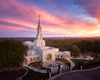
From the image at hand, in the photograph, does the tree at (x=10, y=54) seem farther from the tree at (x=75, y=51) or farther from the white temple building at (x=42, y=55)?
the tree at (x=75, y=51)

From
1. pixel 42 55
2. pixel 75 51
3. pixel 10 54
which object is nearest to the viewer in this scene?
pixel 10 54

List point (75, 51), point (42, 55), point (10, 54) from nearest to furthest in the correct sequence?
point (10, 54), point (42, 55), point (75, 51)

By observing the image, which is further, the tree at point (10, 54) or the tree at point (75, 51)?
the tree at point (75, 51)

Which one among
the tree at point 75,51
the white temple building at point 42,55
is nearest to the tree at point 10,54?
the white temple building at point 42,55

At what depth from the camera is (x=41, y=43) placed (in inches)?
1326

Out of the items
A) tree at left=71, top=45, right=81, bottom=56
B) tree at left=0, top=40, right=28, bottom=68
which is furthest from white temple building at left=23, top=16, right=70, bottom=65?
tree at left=71, top=45, right=81, bottom=56

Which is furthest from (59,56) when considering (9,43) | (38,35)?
(9,43)

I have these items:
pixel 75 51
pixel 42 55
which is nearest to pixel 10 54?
pixel 42 55

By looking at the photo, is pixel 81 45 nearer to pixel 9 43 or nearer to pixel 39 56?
pixel 39 56

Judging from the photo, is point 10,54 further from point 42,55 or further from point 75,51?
point 75,51

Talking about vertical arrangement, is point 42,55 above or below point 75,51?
above

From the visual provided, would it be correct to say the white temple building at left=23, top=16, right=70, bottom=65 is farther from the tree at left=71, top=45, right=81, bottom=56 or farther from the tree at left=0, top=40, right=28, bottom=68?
the tree at left=71, top=45, right=81, bottom=56

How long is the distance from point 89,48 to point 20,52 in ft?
148

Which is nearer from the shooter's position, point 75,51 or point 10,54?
point 10,54
